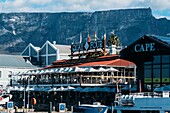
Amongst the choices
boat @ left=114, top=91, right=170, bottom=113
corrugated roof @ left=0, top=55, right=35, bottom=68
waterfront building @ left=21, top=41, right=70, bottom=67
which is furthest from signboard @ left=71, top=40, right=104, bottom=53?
boat @ left=114, top=91, right=170, bottom=113

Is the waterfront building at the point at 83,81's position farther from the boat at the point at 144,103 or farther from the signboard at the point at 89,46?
the boat at the point at 144,103

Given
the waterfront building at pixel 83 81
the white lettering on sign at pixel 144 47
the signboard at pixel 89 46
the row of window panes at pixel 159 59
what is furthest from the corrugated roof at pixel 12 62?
the row of window panes at pixel 159 59

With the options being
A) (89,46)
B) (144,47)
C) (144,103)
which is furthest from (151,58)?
(89,46)

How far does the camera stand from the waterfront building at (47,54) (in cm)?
15561

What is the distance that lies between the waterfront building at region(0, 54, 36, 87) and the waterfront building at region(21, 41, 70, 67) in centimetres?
557

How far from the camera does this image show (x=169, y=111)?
4853 centimetres

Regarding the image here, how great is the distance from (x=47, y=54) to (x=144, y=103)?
111 metres

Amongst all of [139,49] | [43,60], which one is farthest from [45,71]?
[43,60]

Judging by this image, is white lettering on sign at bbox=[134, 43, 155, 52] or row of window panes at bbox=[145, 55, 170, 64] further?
white lettering on sign at bbox=[134, 43, 155, 52]

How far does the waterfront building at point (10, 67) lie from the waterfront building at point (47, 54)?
5573 mm

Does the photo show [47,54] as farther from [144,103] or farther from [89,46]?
[144,103]

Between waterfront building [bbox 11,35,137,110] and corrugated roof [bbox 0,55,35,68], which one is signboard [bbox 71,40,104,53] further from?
corrugated roof [bbox 0,55,35,68]

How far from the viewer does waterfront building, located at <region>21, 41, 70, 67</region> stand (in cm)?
15561

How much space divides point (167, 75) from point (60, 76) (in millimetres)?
35540
